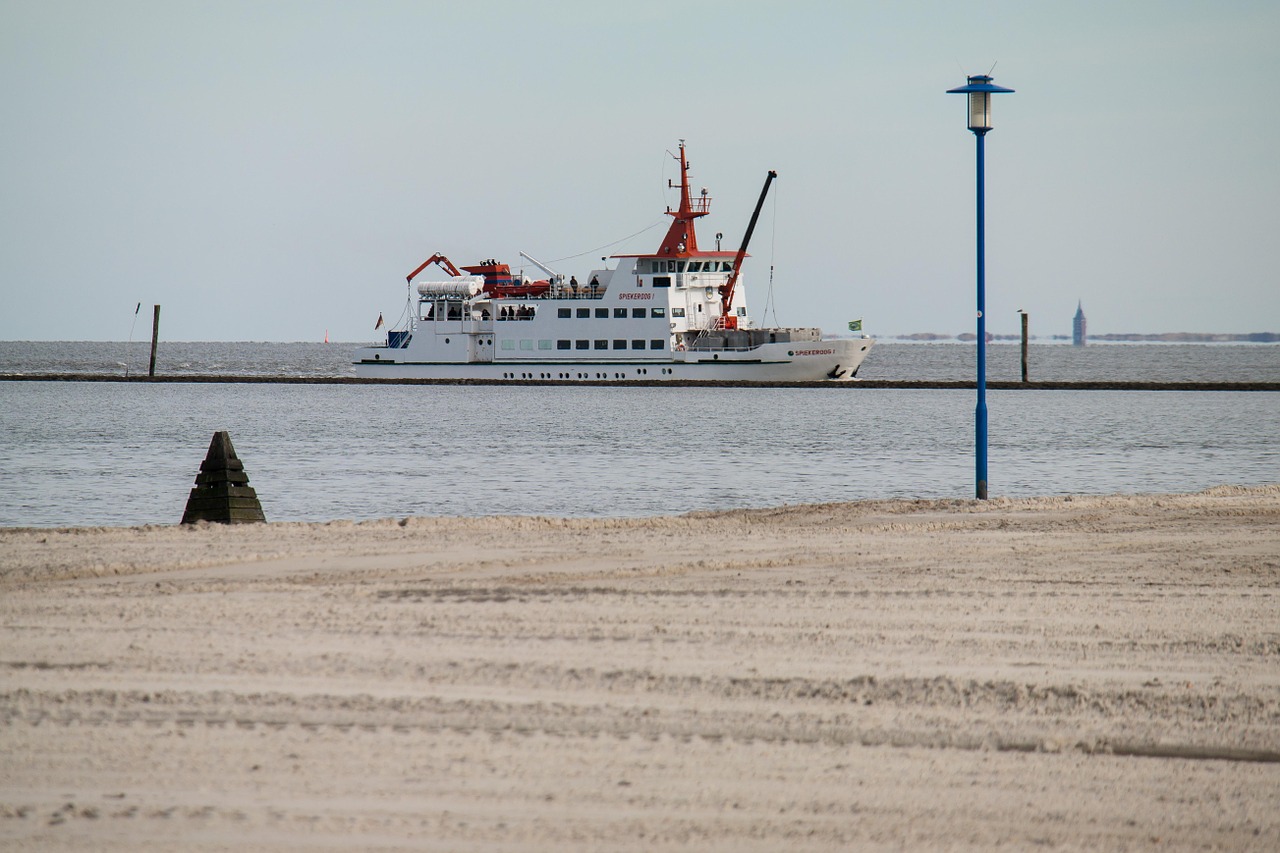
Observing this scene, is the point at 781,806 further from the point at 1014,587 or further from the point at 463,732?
the point at 1014,587

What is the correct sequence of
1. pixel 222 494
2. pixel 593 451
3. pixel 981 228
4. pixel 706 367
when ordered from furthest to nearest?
1. pixel 706 367
2. pixel 593 451
3. pixel 981 228
4. pixel 222 494

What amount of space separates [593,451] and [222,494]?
600 inches

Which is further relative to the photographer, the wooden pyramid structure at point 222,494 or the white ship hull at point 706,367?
the white ship hull at point 706,367

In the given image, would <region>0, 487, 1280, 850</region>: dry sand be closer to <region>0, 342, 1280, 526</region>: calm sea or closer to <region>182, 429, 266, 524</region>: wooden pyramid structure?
<region>182, 429, 266, 524</region>: wooden pyramid structure

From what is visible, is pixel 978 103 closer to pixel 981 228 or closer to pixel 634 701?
pixel 981 228

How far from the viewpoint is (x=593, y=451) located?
28.3 meters

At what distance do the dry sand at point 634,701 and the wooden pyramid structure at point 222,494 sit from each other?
2.71 meters

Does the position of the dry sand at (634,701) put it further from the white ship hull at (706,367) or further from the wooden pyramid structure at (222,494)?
the white ship hull at (706,367)

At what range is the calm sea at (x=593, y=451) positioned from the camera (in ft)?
62.5

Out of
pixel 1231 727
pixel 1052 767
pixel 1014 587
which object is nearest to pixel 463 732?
pixel 1052 767

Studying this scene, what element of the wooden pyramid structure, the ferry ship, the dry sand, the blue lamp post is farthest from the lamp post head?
the ferry ship

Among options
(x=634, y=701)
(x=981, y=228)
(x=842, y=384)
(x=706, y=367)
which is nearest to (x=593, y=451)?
(x=981, y=228)

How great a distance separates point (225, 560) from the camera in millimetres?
10109

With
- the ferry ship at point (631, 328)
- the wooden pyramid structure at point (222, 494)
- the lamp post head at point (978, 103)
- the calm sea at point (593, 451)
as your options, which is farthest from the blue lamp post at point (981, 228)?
the ferry ship at point (631, 328)
